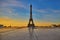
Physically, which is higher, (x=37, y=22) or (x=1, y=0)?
(x=1, y=0)

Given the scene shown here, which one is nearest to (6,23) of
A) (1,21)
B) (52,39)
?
(1,21)

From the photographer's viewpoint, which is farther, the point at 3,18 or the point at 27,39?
the point at 3,18

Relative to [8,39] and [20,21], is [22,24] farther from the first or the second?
[8,39]

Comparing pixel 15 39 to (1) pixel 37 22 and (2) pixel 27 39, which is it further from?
(1) pixel 37 22

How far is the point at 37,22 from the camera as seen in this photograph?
3553 mm

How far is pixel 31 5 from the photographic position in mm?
3398

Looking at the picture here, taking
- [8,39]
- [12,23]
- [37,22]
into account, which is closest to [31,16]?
[37,22]

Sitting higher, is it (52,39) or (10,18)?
(10,18)

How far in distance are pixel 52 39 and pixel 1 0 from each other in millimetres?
1330

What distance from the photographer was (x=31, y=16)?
3.54 metres

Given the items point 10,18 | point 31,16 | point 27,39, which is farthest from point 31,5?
point 27,39

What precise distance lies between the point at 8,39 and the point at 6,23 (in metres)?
0.68

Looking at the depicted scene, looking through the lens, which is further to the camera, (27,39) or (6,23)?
(6,23)

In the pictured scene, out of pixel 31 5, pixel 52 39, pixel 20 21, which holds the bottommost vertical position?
pixel 52 39
